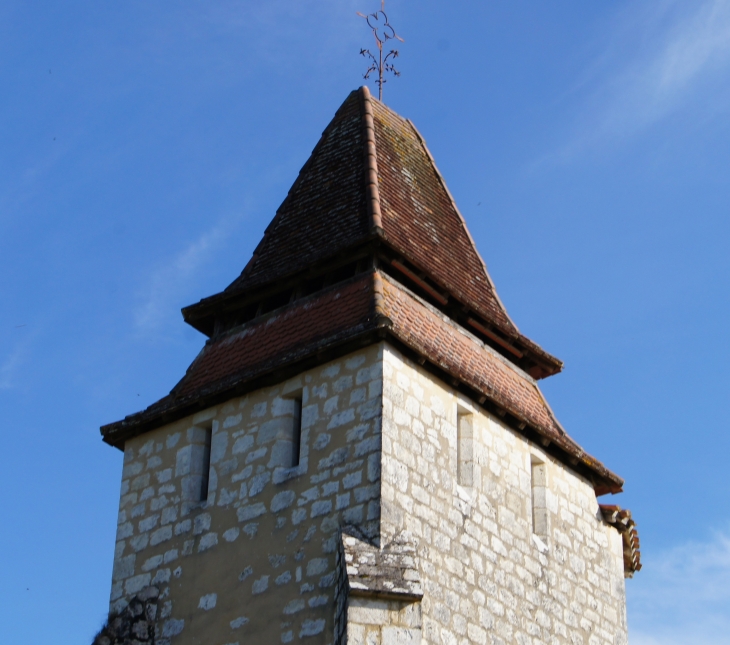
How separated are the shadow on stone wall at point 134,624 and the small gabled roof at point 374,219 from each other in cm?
369

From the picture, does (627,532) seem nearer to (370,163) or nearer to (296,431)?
(296,431)

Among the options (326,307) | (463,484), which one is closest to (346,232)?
(326,307)

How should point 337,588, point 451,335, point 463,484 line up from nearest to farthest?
point 337,588 → point 463,484 → point 451,335

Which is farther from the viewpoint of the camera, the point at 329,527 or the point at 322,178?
the point at 322,178

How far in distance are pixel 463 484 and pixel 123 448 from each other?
413 cm

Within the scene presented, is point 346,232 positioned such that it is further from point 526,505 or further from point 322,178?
point 526,505

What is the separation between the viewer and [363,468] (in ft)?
45.5

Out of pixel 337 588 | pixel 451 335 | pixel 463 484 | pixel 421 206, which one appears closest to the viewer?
pixel 337 588

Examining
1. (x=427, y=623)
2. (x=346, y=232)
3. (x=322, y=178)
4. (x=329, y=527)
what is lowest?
(x=427, y=623)

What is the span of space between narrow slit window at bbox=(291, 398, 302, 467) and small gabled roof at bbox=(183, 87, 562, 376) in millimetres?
1924

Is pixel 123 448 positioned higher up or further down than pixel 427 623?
higher up

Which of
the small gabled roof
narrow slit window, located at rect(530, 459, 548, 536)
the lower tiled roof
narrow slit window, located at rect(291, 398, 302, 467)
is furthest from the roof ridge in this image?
narrow slit window, located at rect(530, 459, 548, 536)

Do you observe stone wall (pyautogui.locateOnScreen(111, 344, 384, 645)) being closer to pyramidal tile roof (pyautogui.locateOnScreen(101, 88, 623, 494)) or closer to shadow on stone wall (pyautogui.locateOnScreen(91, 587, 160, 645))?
shadow on stone wall (pyautogui.locateOnScreen(91, 587, 160, 645))

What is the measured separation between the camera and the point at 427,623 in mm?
13336
